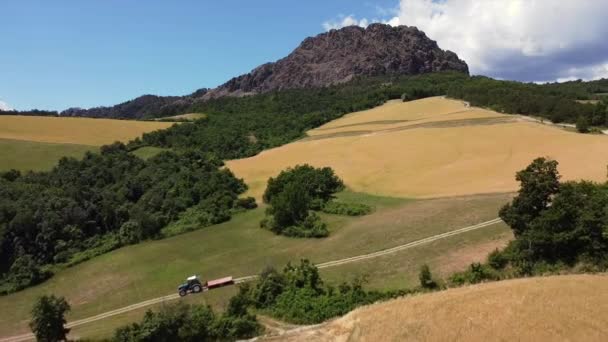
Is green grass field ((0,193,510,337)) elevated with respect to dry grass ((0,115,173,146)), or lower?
lower

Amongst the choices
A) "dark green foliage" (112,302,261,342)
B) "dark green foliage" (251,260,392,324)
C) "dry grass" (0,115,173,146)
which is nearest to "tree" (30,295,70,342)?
"dark green foliage" (112,302,261,342)

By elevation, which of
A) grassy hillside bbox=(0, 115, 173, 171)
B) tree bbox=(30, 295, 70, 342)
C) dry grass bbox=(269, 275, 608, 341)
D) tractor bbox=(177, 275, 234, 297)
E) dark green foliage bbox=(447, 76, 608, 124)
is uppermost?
grassy hillside bbox=(0, 115, 173, 171)

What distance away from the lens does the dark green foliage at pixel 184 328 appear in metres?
25.1

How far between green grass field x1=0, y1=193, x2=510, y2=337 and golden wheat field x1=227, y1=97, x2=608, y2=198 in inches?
264

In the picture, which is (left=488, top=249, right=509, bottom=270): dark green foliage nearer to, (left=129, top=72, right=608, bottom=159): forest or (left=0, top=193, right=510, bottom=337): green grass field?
(left=0, top=193, right=510, bottom=337): green grass field

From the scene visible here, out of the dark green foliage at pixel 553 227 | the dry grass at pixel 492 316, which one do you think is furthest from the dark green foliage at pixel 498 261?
the dry grass at pixel 492 316

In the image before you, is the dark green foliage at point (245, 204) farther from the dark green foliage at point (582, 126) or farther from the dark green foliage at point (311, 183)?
the dark green foliage at point (582, 126)

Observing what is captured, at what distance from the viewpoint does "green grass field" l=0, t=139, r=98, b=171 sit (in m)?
72.2

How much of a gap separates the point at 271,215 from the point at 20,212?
2550 cm

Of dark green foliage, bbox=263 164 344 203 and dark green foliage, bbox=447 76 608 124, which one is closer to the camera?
dark green foliage, bbox=263 164 344 203

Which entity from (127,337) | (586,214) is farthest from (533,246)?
(127,337)

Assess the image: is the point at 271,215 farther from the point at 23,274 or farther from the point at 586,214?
the point at 586,214

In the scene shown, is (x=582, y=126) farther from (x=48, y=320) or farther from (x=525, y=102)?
(x=48, y=320)

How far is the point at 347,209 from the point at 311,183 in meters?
7.15
